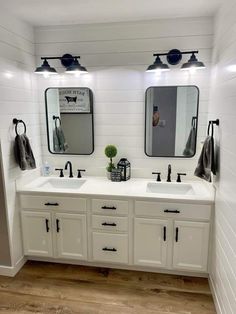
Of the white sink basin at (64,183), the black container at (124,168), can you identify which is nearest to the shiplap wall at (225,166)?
the black container at (124,168)

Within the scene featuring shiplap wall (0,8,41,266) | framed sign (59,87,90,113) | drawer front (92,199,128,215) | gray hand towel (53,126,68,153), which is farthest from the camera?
gray hand towel (53,126,68,153)

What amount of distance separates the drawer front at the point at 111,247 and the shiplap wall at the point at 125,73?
0.76 m

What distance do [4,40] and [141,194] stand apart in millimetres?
1869

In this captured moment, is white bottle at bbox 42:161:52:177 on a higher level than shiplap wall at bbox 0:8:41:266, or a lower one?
lower

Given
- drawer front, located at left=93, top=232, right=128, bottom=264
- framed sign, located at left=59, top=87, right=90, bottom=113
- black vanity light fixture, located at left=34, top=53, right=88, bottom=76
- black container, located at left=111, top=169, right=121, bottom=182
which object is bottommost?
drawer front, located at left=93, top=232, right=128, bottom=264

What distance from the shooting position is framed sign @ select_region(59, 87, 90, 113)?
106 inches

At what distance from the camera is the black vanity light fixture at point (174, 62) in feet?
7.43

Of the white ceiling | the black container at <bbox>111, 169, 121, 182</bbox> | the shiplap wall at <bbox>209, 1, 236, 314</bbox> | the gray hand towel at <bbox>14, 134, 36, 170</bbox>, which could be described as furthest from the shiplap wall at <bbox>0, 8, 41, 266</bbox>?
the shiplap wall at <bbox>209, 1, 236, 314</bbox>

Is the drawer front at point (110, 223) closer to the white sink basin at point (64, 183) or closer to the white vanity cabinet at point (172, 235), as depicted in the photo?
the white vanity cabinet at point (172, 235)

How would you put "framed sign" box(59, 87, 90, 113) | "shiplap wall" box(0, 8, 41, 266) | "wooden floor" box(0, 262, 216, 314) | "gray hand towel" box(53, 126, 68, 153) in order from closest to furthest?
"wooden floor" box(0, 262, 216, 314) → "shiplap wall" box(0, 8, 41, 266) → "framed sign" box(59, 87, 90, 113) → "gray hand towel" box(53, 126, 68, 153)

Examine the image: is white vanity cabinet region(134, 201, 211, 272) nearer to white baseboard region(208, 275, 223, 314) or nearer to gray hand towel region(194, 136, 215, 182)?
white baseboard region(208, 275, 223, 314)

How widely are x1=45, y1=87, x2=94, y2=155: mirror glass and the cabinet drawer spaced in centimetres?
65

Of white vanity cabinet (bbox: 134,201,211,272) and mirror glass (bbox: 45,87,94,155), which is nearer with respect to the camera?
white vanity cabinet (bbox: 134,201,211,272)

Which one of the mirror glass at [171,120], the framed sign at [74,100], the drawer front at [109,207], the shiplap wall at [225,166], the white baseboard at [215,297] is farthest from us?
the framed sign at [74,100]
